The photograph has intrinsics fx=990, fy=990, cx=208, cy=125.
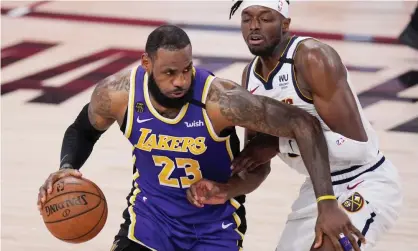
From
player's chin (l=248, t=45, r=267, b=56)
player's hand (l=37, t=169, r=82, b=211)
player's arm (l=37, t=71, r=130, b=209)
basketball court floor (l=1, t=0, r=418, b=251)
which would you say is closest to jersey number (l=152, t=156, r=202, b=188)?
player's arm (l=37, t=71, r=130, b=209)

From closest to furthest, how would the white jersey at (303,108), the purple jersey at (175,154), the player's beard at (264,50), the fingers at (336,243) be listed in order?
the fingers at (336,243), the purple jersey at (175,154), the white jersey at (303,108), the player's beard at (264,50)

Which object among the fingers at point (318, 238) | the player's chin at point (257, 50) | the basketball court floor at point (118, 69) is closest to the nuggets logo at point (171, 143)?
the player's chin at point (257, 50)

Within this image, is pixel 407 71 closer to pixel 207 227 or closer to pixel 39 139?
pixel 39 139

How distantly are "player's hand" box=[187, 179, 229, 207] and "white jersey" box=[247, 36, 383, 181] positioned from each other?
0.41 meters

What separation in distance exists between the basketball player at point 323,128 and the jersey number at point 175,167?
0.18 feet

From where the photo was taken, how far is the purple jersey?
4.35m

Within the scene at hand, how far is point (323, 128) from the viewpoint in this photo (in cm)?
447

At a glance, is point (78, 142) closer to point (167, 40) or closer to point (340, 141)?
point (167, 40)

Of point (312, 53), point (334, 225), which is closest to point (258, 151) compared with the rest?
point (312, 53)

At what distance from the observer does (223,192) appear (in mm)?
4469

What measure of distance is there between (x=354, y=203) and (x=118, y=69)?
4889mm

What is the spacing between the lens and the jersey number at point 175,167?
14.5ft

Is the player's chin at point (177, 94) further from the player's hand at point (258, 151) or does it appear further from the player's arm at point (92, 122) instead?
the player's hand at point (258, 151)

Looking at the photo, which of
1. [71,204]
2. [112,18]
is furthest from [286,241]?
[112,18]
